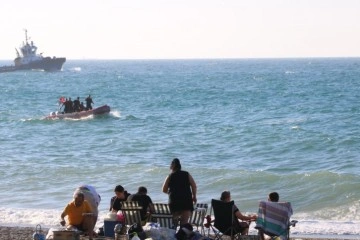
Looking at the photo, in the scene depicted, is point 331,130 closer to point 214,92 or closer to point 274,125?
point 274,125

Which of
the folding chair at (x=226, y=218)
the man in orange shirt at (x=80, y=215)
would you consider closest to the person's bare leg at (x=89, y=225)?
the man in orange shirt at (x=80, y=215)

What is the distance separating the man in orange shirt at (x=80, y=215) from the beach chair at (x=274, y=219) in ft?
7.12

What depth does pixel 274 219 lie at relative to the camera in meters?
11.3

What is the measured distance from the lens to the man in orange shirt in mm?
11453

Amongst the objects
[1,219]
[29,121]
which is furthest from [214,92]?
[1,219]

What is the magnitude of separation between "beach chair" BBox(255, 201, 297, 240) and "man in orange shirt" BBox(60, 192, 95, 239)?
2.17 metres

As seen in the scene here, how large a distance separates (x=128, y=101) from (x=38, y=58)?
200 ft

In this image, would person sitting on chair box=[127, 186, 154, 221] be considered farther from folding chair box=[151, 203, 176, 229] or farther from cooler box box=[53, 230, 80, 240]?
cooler box box=[53, 230, 80, 240]

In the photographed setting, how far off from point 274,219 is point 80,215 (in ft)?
8.30

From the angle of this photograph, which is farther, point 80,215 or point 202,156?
point 202,156

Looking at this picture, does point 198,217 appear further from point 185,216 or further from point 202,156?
point 202,156

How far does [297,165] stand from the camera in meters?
24.7

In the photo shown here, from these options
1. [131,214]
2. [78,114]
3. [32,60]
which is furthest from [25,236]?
[32,60]

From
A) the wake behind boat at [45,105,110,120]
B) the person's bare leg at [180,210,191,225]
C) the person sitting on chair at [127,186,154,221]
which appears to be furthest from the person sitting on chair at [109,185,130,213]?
the wake behind boat at [45,105,110,120]
